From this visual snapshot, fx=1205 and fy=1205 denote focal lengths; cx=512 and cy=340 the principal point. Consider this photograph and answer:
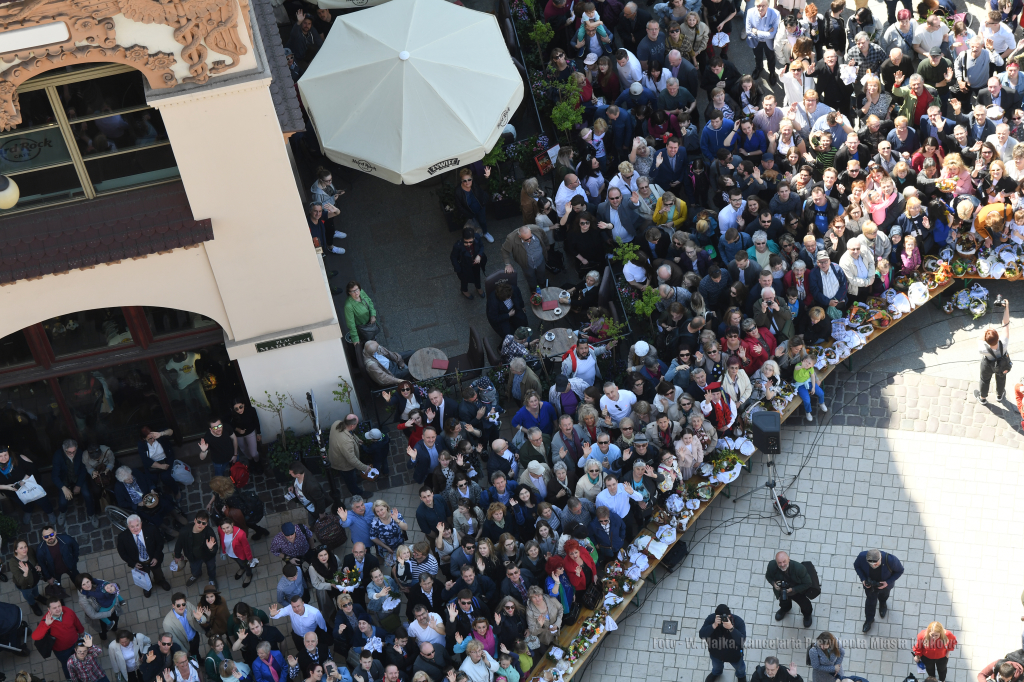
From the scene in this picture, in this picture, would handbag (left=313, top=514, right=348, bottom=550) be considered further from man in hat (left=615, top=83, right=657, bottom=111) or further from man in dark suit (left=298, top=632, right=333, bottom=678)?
man in hat (left=615, top=83, right=657, bottom=111)

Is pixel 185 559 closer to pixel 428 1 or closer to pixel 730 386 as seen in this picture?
pixel 730 386

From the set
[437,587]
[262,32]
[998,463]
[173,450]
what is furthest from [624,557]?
[262,32]

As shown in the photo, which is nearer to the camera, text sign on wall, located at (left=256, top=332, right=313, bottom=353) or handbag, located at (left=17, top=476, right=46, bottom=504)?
handbag, located at (left=17, top=476, right=46, bottom=504)

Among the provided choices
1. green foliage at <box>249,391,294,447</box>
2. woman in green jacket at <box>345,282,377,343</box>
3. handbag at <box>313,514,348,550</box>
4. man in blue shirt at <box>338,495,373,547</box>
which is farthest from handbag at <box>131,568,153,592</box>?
woman in green jacket at <box>345,282,377,343</box>

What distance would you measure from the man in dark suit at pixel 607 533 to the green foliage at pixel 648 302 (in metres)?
3.49

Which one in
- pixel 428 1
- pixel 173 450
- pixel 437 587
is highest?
pixel 428 1

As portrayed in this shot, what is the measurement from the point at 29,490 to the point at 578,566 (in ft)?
26.5

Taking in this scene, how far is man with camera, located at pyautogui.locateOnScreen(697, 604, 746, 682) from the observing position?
47.9 ft

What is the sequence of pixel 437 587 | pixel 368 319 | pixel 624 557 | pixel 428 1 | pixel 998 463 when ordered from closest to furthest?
1. pixel 437 587
2. pixel 624 557
3. pixel 998 463
4. pixel 368 319
5. pixel 428 1

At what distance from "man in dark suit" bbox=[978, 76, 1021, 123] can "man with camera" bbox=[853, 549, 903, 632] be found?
9.11 metres

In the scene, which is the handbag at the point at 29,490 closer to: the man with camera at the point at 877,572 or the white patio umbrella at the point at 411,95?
the white patio umbrella at the point at 411,95

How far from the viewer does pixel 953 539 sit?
1684cm

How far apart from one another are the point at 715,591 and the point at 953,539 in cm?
343

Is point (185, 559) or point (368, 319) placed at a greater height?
point (368, 319)
